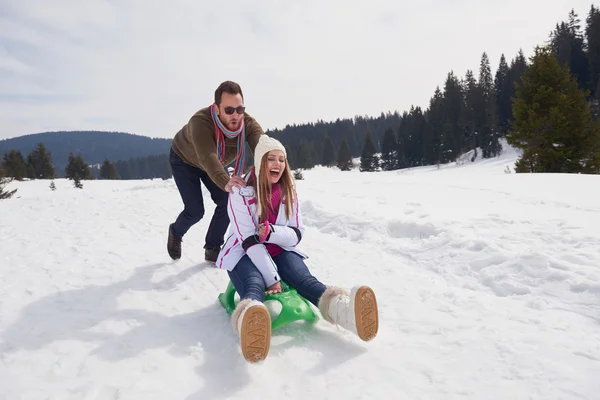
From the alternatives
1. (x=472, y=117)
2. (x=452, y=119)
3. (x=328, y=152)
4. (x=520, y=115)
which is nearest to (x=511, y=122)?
(x=520, y=115)

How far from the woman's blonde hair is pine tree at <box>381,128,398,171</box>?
201 ft

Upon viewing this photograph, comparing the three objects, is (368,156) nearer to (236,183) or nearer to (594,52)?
(594,52)

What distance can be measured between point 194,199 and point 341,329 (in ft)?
8.20

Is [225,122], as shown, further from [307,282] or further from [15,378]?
[15,378]

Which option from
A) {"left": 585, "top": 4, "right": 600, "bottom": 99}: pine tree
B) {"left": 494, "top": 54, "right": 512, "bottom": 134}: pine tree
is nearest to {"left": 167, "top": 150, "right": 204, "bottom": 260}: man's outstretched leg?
{"left": 494, "top": 54, "right": 512, "bottom": 134}: pine tree

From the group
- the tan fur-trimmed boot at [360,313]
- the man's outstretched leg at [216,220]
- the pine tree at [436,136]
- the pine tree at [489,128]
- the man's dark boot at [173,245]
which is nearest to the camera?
the tan fur-trimmed boot at [360,313]

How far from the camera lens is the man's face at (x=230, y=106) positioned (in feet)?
12.1

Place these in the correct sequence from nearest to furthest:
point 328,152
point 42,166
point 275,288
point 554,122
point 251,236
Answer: point 275,288 → point 251,236 → point 554,122 → point 42,166 → point 328,152

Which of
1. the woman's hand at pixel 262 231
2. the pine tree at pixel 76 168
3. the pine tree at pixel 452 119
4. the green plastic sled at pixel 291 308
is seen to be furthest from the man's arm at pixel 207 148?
the pine tree at pixel 76 168

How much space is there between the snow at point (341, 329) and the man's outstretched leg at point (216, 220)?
0.85 ft

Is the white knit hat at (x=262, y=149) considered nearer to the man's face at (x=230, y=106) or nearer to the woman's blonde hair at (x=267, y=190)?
the woman's blonde hair at (x=267, y=190)

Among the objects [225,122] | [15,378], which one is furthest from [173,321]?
[225,122]

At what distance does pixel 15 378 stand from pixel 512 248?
5.05m

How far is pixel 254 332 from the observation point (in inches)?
94.1
